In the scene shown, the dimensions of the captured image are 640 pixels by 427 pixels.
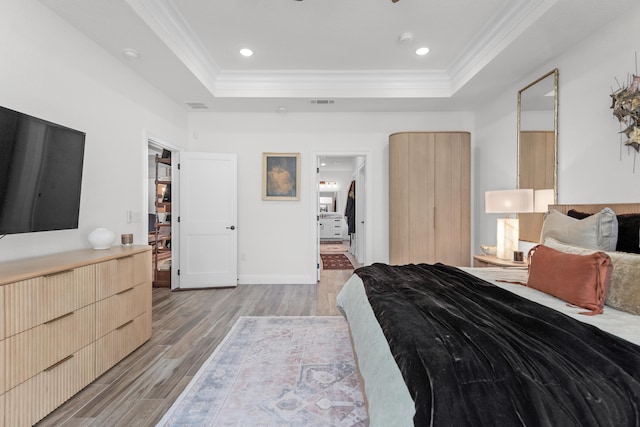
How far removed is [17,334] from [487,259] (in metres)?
3.79

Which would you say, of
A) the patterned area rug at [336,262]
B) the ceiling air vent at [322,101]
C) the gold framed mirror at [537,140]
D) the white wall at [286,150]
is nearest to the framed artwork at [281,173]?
the white wall at [286,150]

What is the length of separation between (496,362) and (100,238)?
2.79 m

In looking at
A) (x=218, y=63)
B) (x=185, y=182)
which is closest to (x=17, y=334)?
(x=185, y=182)

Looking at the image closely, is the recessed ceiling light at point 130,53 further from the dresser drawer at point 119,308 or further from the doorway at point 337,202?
the doorway at point 337,202

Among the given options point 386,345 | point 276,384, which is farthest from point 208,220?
point 386,345

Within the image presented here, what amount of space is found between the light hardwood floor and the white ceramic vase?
0.94 metres

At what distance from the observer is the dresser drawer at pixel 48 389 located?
4.76 ft

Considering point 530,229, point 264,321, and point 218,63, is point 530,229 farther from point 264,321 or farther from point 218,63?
point 218,63

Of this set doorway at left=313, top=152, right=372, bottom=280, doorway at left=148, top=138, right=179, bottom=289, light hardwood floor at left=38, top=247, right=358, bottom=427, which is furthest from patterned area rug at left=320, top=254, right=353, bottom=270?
doorway at left=148, top=138, right=179, bottom=289

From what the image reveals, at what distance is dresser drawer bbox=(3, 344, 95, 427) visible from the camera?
1.45 meters

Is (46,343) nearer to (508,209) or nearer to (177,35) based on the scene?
(177,35)

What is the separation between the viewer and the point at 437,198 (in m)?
3.96

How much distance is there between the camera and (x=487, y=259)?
3127 mm

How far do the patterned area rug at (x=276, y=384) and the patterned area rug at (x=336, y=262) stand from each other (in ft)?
9.75
